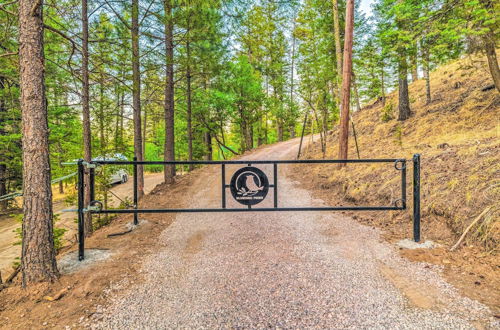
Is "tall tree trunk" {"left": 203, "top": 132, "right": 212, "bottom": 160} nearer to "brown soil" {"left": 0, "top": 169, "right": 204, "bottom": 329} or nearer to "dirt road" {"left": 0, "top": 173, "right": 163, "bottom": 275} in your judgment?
"dirt road" {"left": 0, "top": 173, "right": 163, "bottom": 275}

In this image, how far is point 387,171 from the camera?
19.5ft

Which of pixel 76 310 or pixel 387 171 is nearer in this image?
pixel 76 310

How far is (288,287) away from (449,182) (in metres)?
3.23

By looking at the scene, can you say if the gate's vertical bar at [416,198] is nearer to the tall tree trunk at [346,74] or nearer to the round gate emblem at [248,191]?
the round gate emblem at [248,191]

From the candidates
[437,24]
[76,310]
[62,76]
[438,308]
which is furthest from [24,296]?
[437,24]

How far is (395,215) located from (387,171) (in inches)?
74.8

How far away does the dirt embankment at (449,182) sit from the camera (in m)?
2.80

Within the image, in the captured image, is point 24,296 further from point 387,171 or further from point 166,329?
point 387,171

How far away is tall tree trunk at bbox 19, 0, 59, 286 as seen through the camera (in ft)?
8.59

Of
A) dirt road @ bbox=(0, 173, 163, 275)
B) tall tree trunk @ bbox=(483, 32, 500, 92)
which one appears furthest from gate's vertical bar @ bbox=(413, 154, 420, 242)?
dirt road @ bbox=(0, 173, 163, 275)

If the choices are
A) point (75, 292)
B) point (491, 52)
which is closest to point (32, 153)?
point (75, 292)

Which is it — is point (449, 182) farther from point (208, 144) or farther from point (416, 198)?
point (208, 144)

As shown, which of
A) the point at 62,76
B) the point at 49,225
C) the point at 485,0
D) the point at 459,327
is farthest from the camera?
the point at 62,76

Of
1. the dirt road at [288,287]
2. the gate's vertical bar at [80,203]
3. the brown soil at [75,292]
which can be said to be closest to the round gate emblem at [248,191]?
the dirt road at [288,287]
